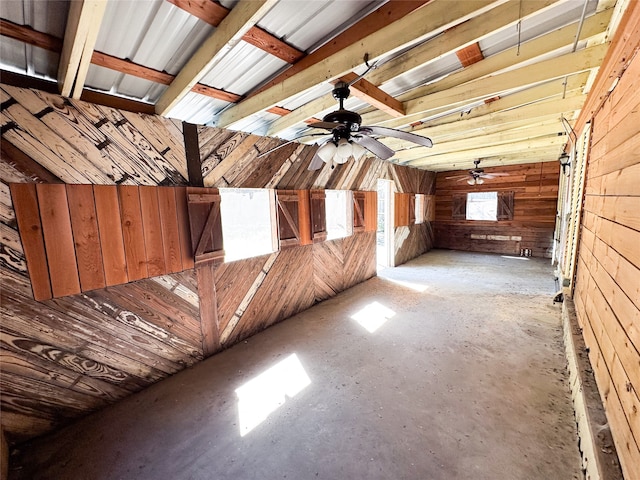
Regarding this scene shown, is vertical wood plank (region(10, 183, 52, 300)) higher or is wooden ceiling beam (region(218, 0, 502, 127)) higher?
wooden ceiling beam (region(218, 0, 502, 127))

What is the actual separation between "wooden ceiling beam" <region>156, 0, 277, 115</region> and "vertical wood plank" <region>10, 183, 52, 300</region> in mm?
1093

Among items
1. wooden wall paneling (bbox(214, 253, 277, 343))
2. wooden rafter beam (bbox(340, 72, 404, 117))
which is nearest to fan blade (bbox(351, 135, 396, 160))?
wooden rafter beam (bbox(340, 72, 404, 117))

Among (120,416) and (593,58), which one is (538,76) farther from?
(120,416)

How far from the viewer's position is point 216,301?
8.91ft

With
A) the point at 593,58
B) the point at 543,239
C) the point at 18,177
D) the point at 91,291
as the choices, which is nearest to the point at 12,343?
the point at 91,291

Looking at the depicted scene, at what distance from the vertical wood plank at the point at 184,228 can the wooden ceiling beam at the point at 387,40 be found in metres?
1.16

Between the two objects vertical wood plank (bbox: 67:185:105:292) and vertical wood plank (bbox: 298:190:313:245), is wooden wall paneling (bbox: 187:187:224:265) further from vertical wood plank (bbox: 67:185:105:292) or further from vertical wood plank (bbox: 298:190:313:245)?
vertical wood plank (bbox: 298:190:313:245)

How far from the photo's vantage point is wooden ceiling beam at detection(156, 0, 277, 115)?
45.2 inches

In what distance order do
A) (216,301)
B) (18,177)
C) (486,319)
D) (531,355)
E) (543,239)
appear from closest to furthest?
(18,177)
(531,355)
(216,301)
(486,319)
(543,239)

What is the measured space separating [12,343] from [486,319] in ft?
14.5

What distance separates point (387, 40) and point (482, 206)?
7.32 meters

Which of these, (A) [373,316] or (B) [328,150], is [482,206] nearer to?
(A) [373,316]

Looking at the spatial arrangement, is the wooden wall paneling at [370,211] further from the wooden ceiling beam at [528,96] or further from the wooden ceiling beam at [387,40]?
the wooden ceiling beam at [387,40]

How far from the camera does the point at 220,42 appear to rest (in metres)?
1.35
